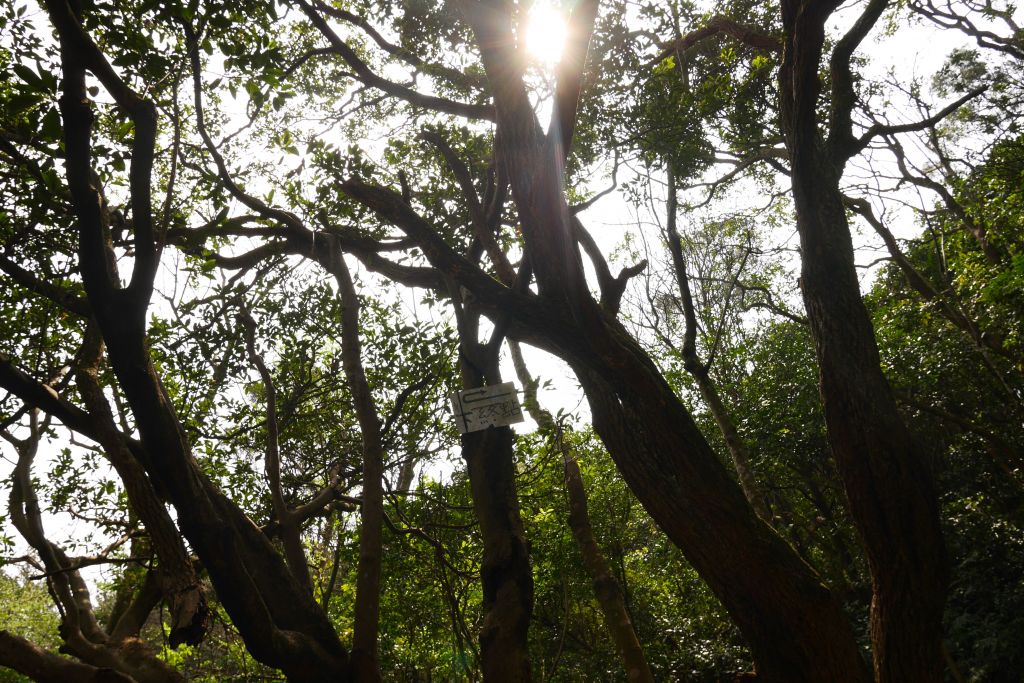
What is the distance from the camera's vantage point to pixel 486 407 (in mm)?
3965

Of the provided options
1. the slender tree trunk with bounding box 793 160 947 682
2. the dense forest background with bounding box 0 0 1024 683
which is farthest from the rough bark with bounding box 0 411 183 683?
the slender tree trunk with bounding box 793 160 947 682

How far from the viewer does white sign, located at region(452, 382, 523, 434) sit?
3.94m

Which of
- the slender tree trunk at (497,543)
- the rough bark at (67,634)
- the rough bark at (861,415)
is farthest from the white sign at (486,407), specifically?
the rough bark at (67,634)

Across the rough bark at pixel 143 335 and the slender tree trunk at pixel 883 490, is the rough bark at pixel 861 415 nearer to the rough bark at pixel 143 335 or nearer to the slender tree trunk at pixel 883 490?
the slender tree trunk at pixel 883 490

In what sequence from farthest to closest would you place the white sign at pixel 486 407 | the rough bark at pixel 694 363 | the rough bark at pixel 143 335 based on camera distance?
the rough bark at pixel 694 363 < the white sign at pixel 486 407 < the rough bark at pixel 143 335

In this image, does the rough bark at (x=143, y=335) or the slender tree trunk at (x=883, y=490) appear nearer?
the rough bark at (x=143, y=335)

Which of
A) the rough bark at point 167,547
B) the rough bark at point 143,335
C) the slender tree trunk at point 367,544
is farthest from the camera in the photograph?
the slender tree trunk at point 367,544

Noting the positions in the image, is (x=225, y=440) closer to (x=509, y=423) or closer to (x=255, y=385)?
(x=255, y=385)

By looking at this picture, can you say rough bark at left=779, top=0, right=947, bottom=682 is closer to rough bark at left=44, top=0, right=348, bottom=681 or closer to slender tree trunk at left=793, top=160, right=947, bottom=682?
slender tree trunk at left=793, top=160, right=947, bottom=682

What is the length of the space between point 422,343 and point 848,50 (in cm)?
353

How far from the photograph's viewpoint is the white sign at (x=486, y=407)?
155 inches

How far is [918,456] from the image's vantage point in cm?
331

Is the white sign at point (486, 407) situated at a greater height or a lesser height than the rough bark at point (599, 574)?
greater

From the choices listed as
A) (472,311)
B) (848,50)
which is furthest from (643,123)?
(472,311)
